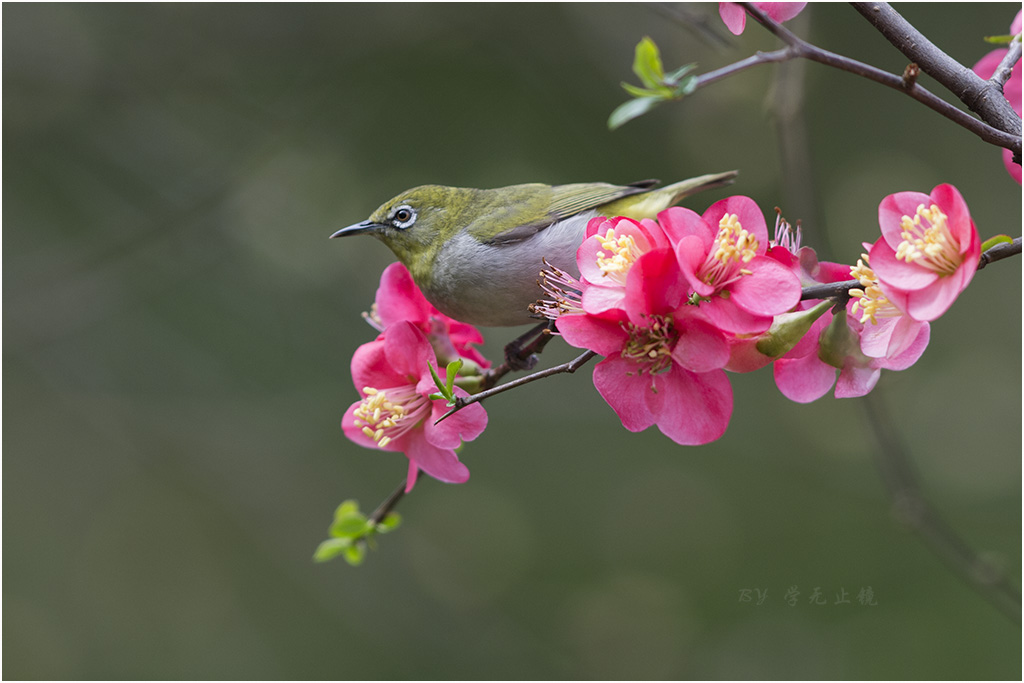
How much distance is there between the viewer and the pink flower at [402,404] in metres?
1.75

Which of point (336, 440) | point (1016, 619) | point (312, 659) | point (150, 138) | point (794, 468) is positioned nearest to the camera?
point (1016, 619)

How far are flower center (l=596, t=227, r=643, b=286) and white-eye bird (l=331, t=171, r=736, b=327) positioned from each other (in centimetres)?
111

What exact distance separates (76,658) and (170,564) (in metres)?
0.82

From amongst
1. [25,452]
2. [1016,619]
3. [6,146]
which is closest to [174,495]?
[25,452]

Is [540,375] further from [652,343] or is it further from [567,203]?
[567,203]

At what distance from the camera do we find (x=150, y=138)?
495cm

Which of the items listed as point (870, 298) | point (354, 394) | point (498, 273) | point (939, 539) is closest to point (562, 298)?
point (870, 298)

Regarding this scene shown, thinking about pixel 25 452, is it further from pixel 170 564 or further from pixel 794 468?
pixel 794 468

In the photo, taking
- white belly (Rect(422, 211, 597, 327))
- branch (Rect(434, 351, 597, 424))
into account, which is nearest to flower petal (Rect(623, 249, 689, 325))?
branch (Rect(434, 351, 597, 424))

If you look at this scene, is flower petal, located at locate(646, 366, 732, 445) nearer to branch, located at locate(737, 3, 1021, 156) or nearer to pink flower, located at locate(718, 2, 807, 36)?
branch, located at locate(737, 3, 1021, 156)

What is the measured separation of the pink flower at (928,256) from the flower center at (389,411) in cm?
97

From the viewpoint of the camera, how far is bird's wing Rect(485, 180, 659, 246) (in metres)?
2.71

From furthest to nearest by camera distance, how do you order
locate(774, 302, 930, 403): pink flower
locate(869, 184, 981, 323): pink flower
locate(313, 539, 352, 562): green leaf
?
locate(313, 539, 352, 562): green leaf → locate(774, 302, 930, 403): pink flower → locate(869, 184, 981, 323): pink flower

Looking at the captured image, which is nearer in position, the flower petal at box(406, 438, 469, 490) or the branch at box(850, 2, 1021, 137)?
the branch at box(850, 2, 1021, 137)
